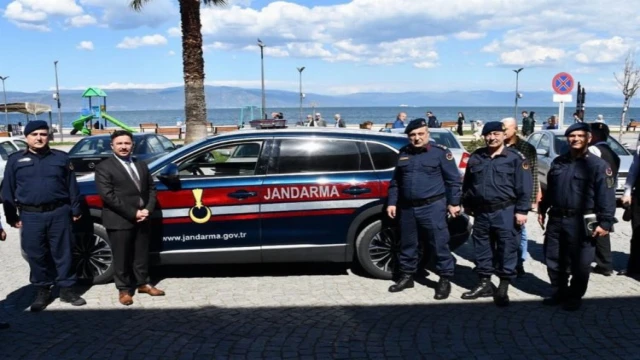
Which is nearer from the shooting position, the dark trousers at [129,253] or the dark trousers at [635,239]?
the dark trousers at [129,253]

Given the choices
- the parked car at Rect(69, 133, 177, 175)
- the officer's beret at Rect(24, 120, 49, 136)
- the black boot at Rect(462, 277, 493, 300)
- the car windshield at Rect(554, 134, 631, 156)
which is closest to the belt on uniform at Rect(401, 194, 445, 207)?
the black boot at Rect(462, 277, 493, 300)

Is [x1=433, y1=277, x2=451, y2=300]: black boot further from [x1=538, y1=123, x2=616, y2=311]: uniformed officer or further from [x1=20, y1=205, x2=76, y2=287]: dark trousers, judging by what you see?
[x1=20, y1=205, x2=76, y2=287]: dark trousers

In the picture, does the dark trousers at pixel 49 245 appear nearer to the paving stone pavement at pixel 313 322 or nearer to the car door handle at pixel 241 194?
the paving stone pavement at pixel 313 322

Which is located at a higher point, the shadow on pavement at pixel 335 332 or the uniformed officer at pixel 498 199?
the uniformed officer at pixel 498 199

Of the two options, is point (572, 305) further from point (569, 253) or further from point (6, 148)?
point (6, 148)

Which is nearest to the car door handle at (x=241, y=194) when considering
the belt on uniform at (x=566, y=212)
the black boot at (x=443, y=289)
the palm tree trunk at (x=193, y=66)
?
the black boot at (x=443, y=289)

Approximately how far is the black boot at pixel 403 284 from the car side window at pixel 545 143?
24.8ft

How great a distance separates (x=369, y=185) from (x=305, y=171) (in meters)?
0.69

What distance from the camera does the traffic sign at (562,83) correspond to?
1308 centimetres

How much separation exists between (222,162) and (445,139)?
7542 mm

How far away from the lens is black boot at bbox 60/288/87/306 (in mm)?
5242

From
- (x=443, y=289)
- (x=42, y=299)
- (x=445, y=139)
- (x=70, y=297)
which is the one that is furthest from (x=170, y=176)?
(x=445, y=139)

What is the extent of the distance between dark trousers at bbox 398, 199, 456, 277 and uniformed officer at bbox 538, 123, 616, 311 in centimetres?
95

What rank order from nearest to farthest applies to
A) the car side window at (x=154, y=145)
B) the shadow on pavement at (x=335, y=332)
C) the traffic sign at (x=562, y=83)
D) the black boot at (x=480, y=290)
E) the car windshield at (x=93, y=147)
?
the shadow on pavement at (x=335, y=332), the black boot at (x=480, y=290), the car windshield at (x=93, y=147), the traffic sign at (x=562, y=83), the car side window at (x=154, y=145)
